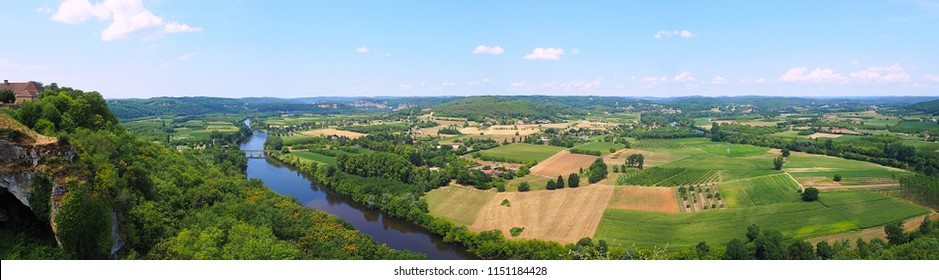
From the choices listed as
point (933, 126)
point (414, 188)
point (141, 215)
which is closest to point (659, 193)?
point (414, 188)

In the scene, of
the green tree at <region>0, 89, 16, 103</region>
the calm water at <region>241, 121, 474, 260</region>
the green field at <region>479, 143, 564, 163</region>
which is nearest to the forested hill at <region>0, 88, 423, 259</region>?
the green tree at <region>0, 89, 16, 103</region>

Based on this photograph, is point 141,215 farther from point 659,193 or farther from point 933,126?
point 933,126

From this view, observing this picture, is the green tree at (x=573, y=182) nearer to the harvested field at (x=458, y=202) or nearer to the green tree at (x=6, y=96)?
the harvested field at (x=458, y=202)

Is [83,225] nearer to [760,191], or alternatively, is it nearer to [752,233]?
[752,233]

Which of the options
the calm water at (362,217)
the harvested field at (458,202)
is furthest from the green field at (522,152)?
the calm water at (362,217)

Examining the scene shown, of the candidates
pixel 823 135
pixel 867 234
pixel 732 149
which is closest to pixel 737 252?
pixel 867 234
